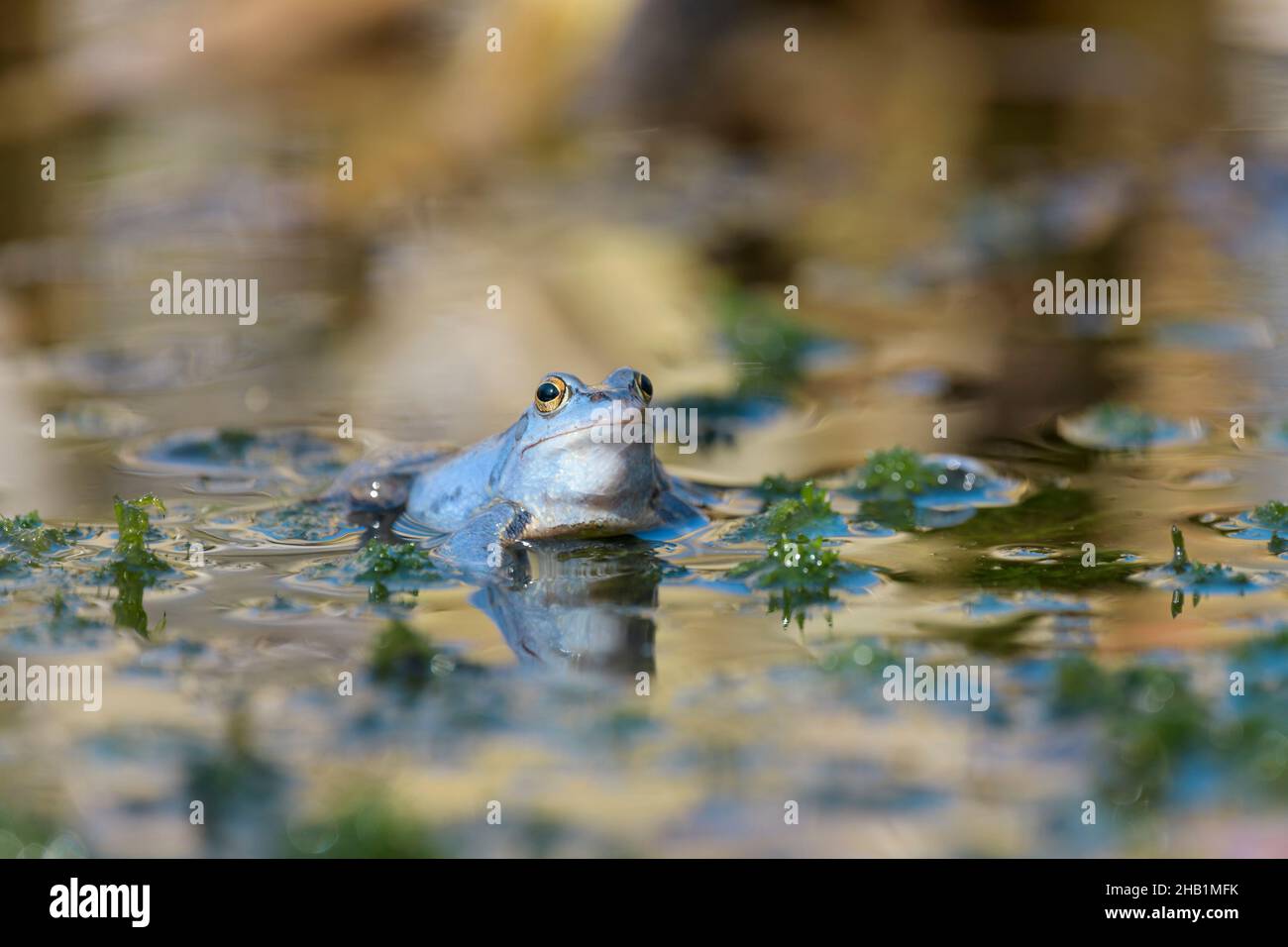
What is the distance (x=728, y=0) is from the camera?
16812 millimetres

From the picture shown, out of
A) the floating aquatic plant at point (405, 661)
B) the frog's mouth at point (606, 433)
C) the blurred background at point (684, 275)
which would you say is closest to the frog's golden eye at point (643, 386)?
the frog's mouth at point (606, 433)

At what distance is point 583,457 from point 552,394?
30 cm

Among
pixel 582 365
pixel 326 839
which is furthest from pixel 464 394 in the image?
pixel 326 839

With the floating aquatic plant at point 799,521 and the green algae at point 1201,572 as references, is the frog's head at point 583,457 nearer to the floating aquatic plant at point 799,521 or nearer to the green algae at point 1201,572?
the floating aquatic plant at point 799,521

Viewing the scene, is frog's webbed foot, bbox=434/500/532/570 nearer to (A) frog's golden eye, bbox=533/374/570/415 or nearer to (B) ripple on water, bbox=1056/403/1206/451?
(A) frog's golden eye, bbox=533/374/570/415

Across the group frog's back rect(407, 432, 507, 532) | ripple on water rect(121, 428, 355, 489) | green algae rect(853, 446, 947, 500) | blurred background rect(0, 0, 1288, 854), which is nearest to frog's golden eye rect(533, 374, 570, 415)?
frog's back rect(407, 432, 507, 532)

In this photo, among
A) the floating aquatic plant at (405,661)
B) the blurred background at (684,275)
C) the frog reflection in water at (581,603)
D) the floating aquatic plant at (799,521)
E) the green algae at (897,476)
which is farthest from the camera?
the green algae at (897,476)

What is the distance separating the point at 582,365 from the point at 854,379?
177cm

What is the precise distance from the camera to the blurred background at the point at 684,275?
186 inches

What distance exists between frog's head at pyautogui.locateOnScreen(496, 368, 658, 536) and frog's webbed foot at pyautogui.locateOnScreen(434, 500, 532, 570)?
70mm

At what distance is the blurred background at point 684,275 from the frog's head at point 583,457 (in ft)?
2.59

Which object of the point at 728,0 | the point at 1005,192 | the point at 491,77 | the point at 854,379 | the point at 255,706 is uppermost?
the point at 728,0
